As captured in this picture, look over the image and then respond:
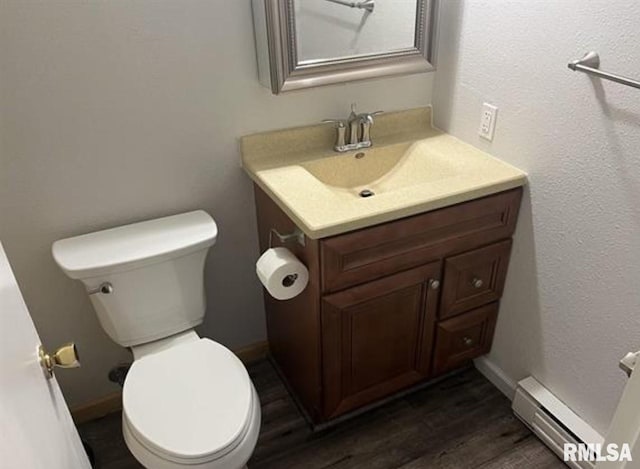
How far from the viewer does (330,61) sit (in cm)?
158

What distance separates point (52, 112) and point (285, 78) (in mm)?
645

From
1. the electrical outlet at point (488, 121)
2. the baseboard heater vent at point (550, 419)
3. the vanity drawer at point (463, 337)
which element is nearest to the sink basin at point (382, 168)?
the electrical outlet at point (488, 121)

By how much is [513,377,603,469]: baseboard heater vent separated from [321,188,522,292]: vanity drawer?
537 mm

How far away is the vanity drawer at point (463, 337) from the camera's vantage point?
5.76 ft

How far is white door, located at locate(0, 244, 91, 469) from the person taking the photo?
0.67 m

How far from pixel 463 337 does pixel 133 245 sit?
1.15m

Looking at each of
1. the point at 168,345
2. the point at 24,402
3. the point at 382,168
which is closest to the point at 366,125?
the point at 382,168

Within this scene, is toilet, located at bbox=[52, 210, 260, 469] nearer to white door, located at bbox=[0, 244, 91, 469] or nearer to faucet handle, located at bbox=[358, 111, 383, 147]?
white door, located at bbox=[0, 244, 91, 469]

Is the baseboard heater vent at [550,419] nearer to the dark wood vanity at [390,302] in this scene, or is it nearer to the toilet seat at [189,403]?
the dark wood vanity at [390,302]

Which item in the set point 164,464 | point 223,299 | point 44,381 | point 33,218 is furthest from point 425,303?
point 33,218

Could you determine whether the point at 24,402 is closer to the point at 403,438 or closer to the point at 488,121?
the point at 403,438

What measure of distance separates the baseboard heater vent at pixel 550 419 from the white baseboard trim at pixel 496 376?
0.23 ft

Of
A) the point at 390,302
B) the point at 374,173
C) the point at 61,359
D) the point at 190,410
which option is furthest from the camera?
the point at 374,173

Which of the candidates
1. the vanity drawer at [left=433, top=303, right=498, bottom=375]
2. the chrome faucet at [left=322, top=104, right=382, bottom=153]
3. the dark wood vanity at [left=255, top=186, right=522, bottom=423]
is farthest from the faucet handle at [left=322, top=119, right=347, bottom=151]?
the vanity drawer at [left=433, top=303, right=498, bottom=375]
